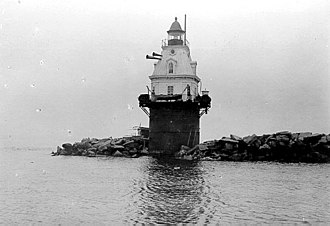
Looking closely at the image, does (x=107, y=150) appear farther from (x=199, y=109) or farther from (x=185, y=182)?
(x=185, y=182)

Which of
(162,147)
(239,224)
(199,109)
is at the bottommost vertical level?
(239,224)

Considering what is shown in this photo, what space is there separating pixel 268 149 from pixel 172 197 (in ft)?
92.4

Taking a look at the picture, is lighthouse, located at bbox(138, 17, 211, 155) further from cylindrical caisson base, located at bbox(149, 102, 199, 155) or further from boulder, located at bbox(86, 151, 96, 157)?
boulder, located at bbox(86, 151, 96, 157)

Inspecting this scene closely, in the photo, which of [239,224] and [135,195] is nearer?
[239,224]

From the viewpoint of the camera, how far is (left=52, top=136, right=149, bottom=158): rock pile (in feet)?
195

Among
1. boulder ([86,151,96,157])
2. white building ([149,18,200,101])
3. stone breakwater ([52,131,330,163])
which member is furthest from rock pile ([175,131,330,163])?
boulder ([86,151,96,157])

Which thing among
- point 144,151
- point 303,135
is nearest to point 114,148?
point 144,151

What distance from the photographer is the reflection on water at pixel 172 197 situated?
1677 centimetres

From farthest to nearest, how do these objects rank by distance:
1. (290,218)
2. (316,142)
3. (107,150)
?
(107,150), (316,142), (290,218)

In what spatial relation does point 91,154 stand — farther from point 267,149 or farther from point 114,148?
point 267,149

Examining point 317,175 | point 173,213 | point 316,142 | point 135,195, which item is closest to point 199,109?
point 316,142

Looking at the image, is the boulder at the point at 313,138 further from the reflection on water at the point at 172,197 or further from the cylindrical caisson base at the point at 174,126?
the reflection on water at the point at 172,197

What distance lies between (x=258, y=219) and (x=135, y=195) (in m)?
7.13

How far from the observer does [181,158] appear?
161 ft
